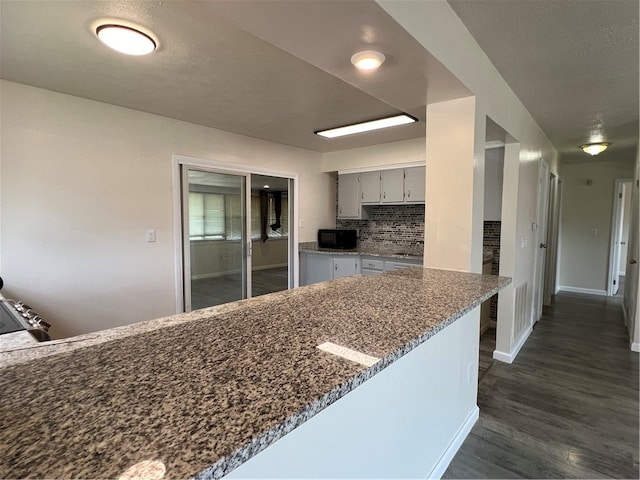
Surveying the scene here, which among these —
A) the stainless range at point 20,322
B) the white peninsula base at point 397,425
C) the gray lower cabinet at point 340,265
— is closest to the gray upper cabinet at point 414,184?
the gray lower cabinet at point 340,265

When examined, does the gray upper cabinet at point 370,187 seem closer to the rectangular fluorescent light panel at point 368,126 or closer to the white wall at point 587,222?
the rectangular fluorescent light panel at point 368,126

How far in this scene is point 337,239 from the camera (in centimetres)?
471

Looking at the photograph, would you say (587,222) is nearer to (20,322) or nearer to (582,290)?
(582,290)

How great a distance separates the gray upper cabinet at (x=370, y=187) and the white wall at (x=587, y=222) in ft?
12.6

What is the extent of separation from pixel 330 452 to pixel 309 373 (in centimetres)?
46

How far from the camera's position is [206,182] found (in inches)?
144

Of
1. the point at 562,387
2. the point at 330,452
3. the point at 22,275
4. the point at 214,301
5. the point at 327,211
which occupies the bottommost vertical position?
the point at 562,387

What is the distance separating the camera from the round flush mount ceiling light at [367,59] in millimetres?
1412

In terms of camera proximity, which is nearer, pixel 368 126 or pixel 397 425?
pixel 397 425

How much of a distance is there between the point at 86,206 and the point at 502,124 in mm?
3407

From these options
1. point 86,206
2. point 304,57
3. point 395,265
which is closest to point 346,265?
point 395,265

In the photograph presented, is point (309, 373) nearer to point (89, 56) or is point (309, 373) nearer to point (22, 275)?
point (89, 56)

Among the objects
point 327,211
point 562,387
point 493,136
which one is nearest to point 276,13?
point 493,136

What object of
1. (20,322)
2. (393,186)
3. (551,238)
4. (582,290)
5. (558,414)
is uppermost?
(393,186)
